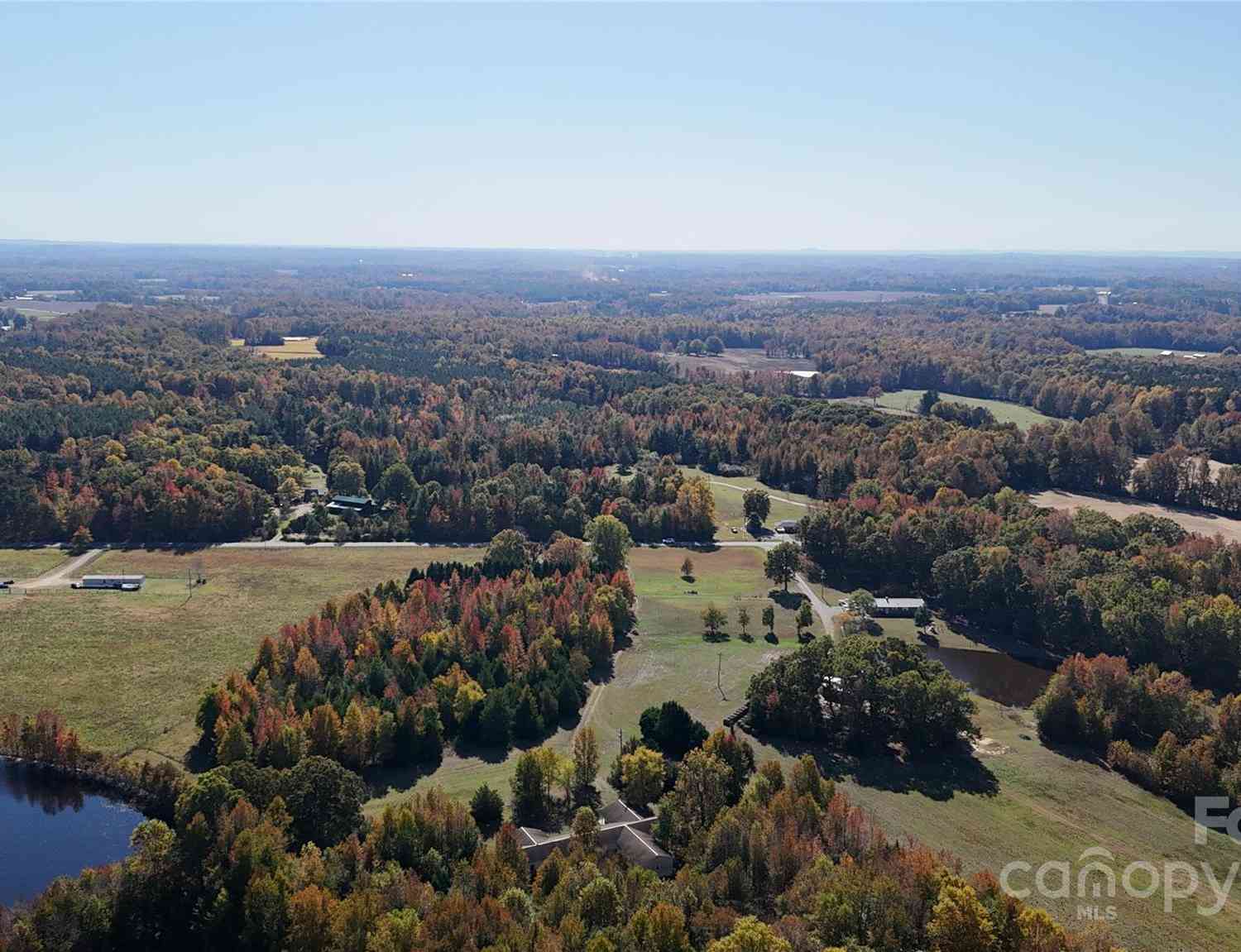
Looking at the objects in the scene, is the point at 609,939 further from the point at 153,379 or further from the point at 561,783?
the point at 153,379

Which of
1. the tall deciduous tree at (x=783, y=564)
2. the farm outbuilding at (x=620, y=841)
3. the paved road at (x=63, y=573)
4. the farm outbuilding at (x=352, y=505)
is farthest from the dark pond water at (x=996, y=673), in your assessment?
the paved road at (x=63, y=573)

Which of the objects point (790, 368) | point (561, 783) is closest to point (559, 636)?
point (561, 783)

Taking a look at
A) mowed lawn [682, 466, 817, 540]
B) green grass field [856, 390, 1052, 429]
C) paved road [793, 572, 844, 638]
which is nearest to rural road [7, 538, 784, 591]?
Result: mowed lawn [682, 466, 817, 540]

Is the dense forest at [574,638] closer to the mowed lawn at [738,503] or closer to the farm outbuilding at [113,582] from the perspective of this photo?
the mowed lawn at [738,503]

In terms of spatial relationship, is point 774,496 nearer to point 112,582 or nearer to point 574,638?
point 574,638

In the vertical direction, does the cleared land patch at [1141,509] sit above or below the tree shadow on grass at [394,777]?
above

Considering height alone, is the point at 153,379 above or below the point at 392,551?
above
